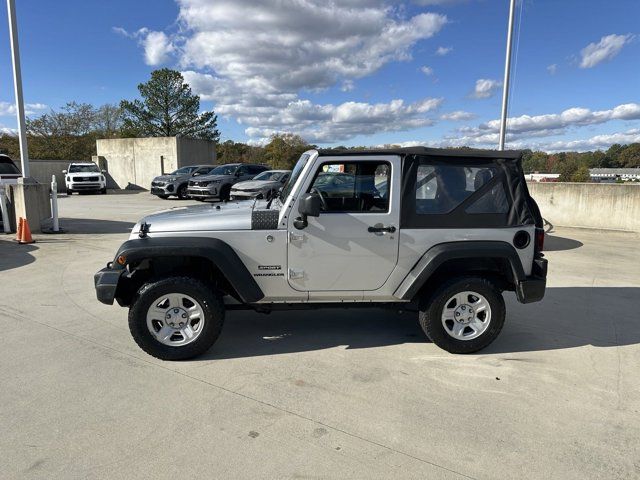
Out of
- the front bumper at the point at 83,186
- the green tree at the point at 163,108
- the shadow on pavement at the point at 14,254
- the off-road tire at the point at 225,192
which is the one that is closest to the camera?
the shadow on pavement at the point at 14,254

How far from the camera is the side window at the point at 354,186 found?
3.92 metres

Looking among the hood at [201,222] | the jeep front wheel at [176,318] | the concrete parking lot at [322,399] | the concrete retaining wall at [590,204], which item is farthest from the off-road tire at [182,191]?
the jeep front wheel at [176,318]

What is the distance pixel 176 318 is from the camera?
386cm

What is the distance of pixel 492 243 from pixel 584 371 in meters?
1.33

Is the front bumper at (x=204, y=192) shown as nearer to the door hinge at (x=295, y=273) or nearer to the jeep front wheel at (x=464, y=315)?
the door hinge at (x=295, y=273)

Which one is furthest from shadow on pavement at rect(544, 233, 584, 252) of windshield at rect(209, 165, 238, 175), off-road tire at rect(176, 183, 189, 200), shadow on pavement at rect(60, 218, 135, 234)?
off-road tire at rect(176, 183, 189, 200)

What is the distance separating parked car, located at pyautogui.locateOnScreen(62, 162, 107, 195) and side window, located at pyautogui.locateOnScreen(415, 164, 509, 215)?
24944 mm

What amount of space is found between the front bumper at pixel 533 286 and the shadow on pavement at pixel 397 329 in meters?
0.55

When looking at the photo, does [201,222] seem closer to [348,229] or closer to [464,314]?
[348,229]

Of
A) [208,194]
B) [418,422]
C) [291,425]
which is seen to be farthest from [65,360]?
[208,194]

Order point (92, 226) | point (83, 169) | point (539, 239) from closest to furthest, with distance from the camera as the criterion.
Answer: point (539, 239) → point (92, 226) → point (83, 169)

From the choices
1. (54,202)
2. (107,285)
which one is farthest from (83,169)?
(107,285)

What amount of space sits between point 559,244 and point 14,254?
36.9ft

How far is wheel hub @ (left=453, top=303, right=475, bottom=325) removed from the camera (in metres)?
4.08
